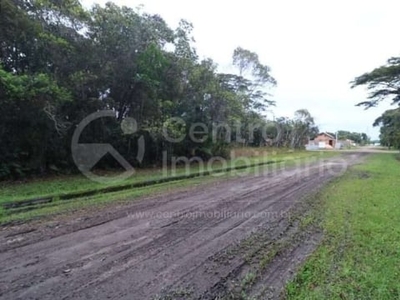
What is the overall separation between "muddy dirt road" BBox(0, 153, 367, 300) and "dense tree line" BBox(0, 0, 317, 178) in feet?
19.2

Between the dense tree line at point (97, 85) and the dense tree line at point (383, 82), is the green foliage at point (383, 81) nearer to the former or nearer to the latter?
the dense tree line at point (383, 82)

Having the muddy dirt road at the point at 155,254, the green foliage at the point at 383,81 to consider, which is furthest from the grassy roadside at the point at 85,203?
the green foliage at the point at 383,81

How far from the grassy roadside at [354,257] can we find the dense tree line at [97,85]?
8688 mm

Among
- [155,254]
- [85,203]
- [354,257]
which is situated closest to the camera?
[354,257]

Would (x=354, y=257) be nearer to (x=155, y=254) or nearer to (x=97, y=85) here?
(x=155, y=254)

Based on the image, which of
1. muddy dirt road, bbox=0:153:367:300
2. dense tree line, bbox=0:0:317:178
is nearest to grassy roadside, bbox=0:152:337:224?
muddy dirt road, bbox=0:153:367:300

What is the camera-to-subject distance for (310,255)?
13.0 ft

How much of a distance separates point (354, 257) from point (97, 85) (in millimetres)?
11314

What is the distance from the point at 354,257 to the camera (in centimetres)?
389

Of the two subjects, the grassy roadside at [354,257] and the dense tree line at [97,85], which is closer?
the grassy roadside at [354,257]

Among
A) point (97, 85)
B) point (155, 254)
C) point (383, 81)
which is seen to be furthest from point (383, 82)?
point (155, 254)

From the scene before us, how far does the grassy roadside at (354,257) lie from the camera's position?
307 centimetres

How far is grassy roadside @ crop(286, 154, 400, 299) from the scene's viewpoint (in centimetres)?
307

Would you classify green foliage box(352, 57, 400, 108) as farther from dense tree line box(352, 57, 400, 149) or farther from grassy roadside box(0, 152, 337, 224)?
grassy roadside box(0, 152, 337, 224)
